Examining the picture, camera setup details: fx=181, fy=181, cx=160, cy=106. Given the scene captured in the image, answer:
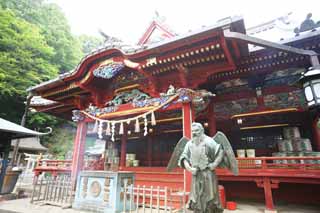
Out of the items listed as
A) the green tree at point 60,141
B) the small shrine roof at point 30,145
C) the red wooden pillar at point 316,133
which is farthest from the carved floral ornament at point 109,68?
the small shrine roof at point 30,145

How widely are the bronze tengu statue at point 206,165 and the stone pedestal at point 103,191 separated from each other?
2.44 metres

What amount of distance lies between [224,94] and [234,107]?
588mm

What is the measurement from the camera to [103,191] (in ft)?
16.1

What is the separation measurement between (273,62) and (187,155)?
4088 mm

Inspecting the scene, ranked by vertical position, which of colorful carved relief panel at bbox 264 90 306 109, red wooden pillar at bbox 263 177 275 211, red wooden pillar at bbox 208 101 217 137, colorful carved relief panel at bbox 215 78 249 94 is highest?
colorful carved relief panel at bbox 215 78 249 94

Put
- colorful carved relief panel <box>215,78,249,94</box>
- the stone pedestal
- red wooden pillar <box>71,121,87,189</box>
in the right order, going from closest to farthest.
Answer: the stone pedestal → colorful carved relief panel <box>215,78,249,94</box> → red wooden pillar <box>71,121,87,189</box>

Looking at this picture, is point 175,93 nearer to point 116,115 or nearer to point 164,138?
point 116,115

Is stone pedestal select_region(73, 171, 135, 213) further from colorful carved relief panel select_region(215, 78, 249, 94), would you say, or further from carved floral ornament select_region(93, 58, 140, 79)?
colorful carved relief panel select_region(215, 78, 249, 94)

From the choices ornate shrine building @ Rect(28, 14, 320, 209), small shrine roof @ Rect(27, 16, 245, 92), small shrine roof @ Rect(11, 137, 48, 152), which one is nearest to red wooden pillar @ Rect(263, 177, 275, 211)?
ornate shrine building @ Rect(28, 14, 320, 209)

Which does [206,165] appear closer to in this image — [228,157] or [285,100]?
[228,157]

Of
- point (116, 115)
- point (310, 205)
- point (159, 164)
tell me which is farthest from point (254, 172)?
point (159, 164)

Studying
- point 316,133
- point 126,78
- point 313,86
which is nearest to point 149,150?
point 126,78

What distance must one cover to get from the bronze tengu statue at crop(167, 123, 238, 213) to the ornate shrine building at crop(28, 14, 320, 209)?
6.24ft

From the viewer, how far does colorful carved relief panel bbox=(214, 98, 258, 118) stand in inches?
249
